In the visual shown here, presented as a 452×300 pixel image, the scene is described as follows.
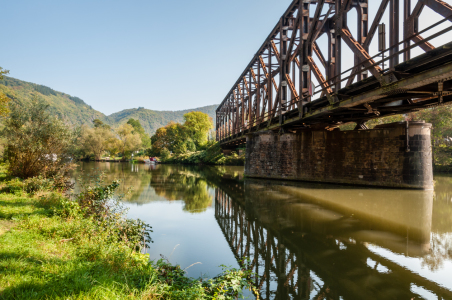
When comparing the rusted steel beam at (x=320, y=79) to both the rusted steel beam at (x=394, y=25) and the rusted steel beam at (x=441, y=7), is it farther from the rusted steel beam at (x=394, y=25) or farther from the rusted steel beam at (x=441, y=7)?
the rusted steel beam at (x=441, y=7)

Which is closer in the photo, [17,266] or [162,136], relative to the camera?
[17,266]

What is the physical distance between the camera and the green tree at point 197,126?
62.5 m

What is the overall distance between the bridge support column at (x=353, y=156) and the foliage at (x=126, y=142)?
Answer: 187 ft

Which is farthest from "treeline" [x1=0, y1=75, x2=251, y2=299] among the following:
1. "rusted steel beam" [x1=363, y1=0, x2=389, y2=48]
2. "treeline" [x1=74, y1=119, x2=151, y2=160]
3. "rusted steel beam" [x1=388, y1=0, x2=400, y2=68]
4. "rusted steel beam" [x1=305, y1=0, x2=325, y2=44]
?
"treeline" [x1=74, y1=119, x2=151, y2=160]

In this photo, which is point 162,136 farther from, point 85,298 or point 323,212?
point 85,298

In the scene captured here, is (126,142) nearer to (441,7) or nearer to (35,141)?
(35,141)

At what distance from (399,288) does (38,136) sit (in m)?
15.4

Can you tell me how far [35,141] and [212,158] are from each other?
3700 cm

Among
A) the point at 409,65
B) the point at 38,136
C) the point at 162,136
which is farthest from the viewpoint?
the point at 162,136

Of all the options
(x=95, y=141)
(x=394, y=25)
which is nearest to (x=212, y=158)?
(x=95, y=141)

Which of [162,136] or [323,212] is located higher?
[162,136]

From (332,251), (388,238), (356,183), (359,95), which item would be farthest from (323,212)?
(356,183)

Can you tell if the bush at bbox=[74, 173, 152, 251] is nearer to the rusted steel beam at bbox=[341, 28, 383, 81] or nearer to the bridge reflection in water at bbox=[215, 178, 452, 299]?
the bridge reflection in water at bbox=[215, 178, 452, 299]

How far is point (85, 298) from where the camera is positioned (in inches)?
119
